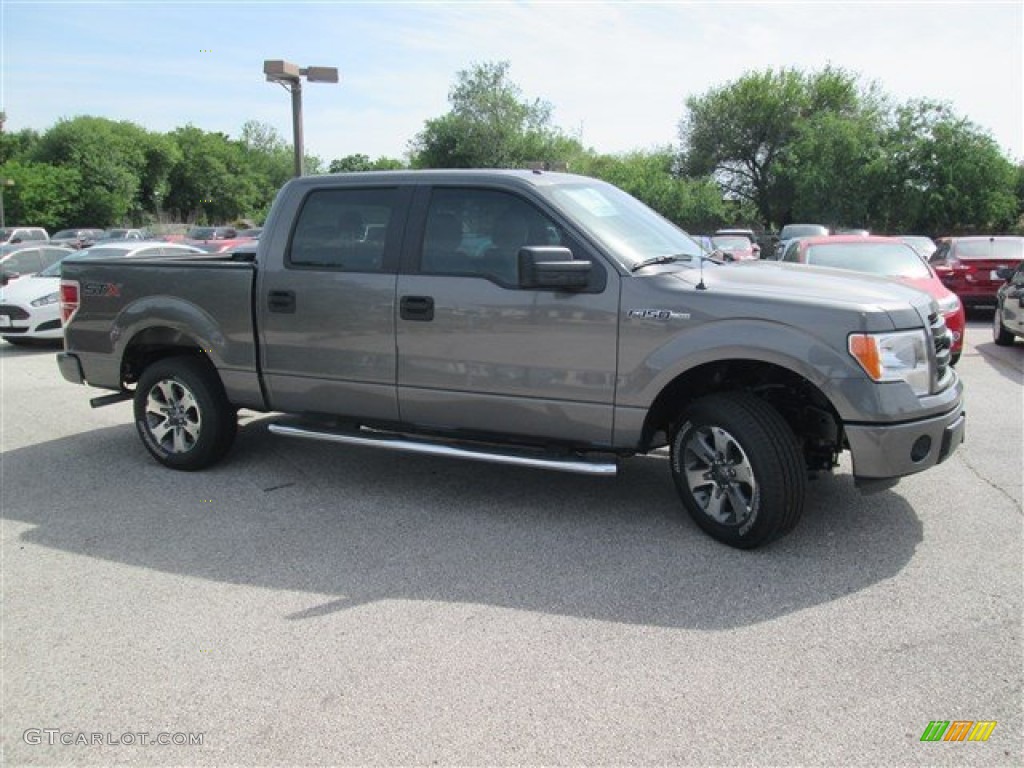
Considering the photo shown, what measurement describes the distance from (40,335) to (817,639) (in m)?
12.4

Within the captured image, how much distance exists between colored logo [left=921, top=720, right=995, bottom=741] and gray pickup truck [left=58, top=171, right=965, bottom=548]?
1.39m

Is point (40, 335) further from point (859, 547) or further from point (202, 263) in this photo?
point (859, 547)

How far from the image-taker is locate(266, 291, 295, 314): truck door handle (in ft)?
17.5

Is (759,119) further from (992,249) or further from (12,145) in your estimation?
(12,145)

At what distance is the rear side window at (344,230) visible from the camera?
204 inches

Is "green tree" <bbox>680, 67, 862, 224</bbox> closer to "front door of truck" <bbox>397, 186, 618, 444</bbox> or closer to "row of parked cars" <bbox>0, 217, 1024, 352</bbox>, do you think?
"row of parked cars" <bbox>0, 217, 1024, 352</bbox>

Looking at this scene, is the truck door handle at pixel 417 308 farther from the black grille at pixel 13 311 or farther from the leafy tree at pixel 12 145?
the leafy tree at pixel 12 145

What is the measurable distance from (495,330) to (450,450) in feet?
2.43

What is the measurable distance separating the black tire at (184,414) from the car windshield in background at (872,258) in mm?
6864

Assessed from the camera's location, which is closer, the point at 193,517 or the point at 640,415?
the point at 640,415

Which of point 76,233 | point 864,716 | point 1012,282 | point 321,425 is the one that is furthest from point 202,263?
point 76,233

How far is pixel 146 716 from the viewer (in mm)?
3047

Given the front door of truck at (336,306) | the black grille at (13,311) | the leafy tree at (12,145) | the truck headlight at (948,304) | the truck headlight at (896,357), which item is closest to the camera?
the truck headlight at (896,357)

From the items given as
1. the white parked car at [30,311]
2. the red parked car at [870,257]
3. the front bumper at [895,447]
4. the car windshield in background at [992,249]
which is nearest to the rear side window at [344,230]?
the front bumper at [895,447]
